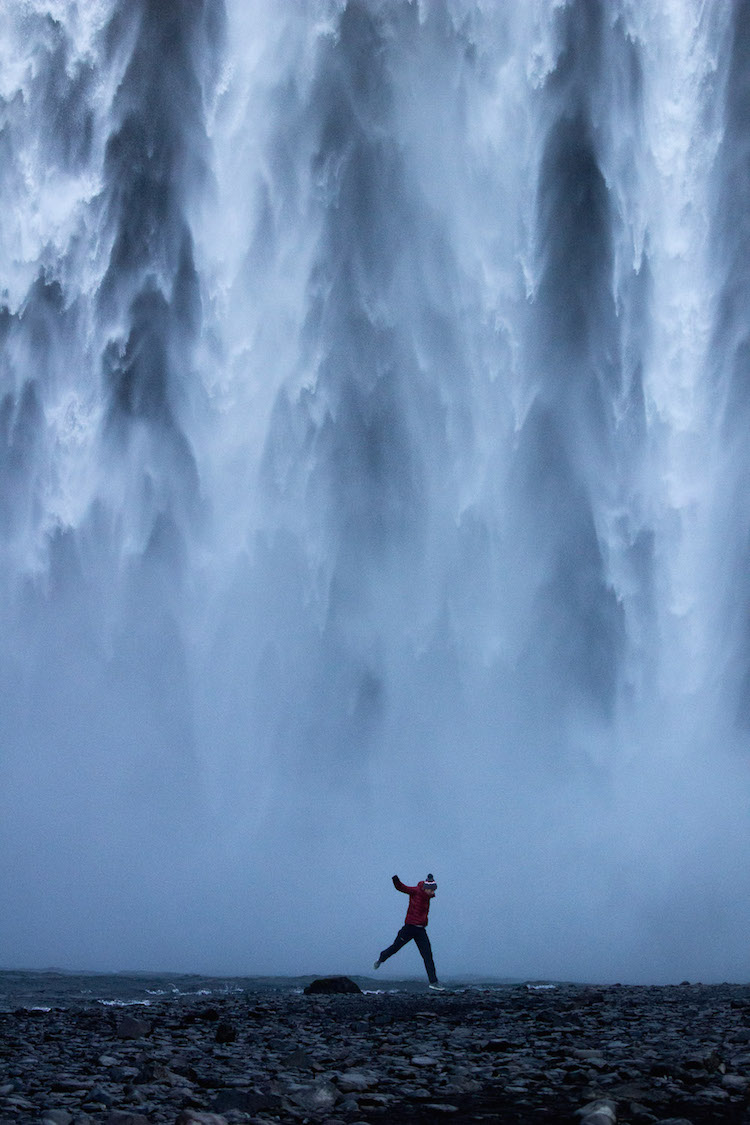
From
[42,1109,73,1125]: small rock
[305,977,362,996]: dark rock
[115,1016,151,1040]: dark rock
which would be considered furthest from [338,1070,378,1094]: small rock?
[305,977,362,996]: dark rock

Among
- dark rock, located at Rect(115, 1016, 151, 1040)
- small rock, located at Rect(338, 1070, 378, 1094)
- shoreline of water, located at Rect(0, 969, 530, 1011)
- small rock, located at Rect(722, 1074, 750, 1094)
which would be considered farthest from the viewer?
shoreline of water, located at Rect(0, 969, 530, 1011)

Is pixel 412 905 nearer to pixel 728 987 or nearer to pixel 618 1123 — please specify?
pixel 728 987

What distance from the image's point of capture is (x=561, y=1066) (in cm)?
880

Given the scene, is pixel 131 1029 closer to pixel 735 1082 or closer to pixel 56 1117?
pixel 56 1117

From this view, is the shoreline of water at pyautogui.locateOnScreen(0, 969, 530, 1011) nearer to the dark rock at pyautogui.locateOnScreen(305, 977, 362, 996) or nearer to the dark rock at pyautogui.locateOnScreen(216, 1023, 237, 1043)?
the dark rock at pyautogui.locateOnScreen(305, 977, 362, 996)

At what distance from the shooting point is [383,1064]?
9266mm

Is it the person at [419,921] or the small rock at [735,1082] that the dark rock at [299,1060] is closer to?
the small rock at [735,1082]

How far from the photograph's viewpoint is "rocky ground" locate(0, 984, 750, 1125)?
711 cm

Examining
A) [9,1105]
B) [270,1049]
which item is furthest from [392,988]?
[9,1105]

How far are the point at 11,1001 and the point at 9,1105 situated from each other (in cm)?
1159

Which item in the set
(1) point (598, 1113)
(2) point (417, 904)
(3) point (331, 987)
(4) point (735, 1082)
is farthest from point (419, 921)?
(1) point (598, 1113)

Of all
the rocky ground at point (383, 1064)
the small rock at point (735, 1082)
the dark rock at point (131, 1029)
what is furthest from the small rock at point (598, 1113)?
the dark rock at point (131, 1029)

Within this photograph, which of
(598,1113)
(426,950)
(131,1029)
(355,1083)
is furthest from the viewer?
→ (426,950)

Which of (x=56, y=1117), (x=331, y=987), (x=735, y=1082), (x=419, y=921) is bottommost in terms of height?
(x=56, y=1117)
